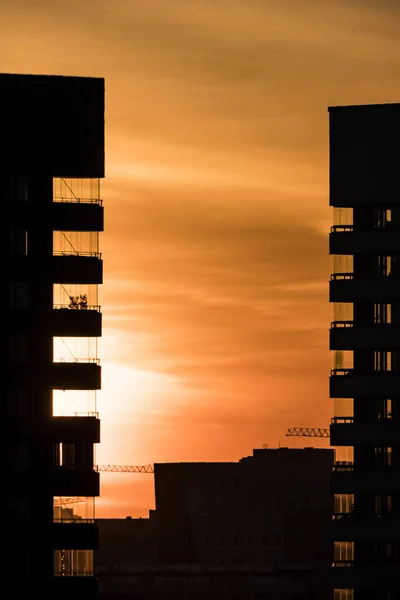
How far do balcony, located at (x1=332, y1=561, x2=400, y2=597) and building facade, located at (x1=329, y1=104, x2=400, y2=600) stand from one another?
0.08 meters

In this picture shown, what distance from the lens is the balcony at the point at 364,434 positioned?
146 metres

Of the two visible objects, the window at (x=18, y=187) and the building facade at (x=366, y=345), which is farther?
the building facade at (x=366, y=345)

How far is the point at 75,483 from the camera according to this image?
12888cm

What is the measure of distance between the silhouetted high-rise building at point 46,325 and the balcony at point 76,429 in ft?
0.22

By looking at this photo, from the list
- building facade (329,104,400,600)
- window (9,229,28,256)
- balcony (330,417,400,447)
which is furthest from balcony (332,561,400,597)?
window (9,229,28,256)

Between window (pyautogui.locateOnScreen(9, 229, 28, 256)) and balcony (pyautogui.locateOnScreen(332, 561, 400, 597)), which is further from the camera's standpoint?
balcony (pyautogui.locateOnScreen(332, 561, 400, 597))

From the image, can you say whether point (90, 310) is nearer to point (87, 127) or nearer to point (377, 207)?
point (87, 127)

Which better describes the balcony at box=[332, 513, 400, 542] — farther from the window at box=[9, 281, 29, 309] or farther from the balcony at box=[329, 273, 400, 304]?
the window at box=[9, 281, 29, 309]

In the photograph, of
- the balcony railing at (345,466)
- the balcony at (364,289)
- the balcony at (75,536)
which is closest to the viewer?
the balcony at (75,536)

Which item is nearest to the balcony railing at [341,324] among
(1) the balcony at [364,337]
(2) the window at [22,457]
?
(1) the balcony at [364,337]

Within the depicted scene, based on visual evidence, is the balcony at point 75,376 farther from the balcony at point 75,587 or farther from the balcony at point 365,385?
the balcony at point 365,385

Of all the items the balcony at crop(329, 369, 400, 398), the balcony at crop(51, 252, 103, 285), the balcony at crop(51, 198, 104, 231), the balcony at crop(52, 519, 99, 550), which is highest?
the balcony at crop(51, 198, 104, 231)

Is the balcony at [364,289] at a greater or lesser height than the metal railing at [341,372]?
greater

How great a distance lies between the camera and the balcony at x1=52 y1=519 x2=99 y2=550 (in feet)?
420
